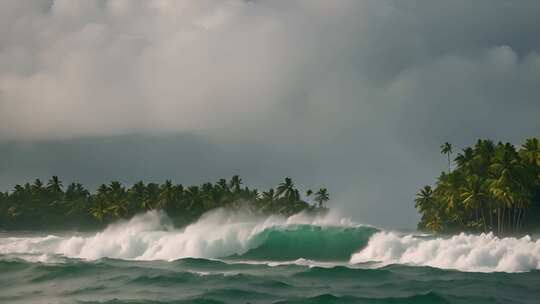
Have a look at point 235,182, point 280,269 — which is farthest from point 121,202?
point 280,269

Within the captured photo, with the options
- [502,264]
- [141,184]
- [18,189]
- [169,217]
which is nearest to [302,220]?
[502,264]

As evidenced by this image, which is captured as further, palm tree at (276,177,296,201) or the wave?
palm tree at (276,177,296,201)

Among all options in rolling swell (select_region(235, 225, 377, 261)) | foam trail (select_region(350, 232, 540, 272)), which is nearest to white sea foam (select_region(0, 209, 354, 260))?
rolling swell (select_region(235, 225, 377, 261))

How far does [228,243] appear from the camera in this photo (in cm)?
3284

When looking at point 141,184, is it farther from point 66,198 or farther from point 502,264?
point 502,264

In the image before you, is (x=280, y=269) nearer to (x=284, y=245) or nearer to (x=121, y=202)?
(x=284, y=245)

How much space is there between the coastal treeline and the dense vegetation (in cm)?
3821

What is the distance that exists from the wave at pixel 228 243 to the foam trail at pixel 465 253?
12.7 ft

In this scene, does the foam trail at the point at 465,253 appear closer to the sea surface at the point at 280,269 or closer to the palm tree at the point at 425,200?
the sea surface at the point at 280,269

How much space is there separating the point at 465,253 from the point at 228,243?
47.7 ft

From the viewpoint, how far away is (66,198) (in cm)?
11138

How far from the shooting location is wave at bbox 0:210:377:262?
31828 mm

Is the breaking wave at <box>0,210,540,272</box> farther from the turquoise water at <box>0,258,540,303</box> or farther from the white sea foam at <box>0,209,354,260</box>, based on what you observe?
the turquoise water at <box>0,258,540,303</box>

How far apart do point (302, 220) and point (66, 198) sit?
85753 millimetres
